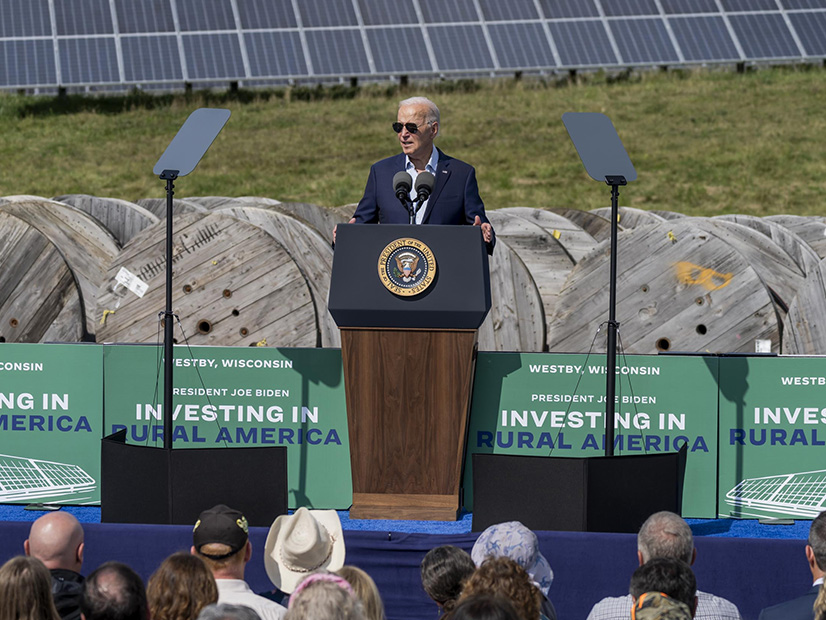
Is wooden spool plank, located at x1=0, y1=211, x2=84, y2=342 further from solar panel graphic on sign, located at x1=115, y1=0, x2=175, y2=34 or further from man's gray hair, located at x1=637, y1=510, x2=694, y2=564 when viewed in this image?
solar panel graphic on sign, located at x1=115, y1=0, x2=175, y2=34

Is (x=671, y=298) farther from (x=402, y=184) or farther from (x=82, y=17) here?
(x=82, y=17)

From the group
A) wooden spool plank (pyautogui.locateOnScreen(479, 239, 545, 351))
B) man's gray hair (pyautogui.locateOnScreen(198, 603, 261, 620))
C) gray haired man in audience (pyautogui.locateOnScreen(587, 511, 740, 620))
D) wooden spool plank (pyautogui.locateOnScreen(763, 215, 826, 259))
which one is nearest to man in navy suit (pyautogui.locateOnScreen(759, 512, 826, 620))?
gray haired man in audience (pyautogui.locateOnScreen(587, 511, 740, 620))

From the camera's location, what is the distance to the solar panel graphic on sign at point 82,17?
24.5 m

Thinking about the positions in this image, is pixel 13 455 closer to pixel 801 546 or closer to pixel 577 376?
pixel 577 376

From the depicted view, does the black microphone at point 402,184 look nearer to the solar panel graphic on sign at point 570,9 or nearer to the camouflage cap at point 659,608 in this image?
the camouflage cap at point 659,608

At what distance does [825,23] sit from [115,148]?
1565 cm

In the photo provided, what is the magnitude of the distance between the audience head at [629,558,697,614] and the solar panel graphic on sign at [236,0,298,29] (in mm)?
22554

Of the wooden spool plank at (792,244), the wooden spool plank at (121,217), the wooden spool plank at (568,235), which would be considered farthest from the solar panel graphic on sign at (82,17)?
the wooden spool plank at (792,244)

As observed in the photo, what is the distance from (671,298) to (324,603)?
6688mm

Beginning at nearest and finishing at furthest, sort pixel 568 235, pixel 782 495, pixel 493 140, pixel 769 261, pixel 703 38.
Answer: pixel 782 495
pixel 769 261
pixel 568 235
pixel 493 140
pixel 703 38

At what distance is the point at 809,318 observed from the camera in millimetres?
8492

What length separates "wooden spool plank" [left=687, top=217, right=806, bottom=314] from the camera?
32.2 ft

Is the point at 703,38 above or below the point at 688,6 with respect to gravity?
below

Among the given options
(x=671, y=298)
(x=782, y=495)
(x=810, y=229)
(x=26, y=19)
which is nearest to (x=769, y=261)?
(x=671, y=298)
